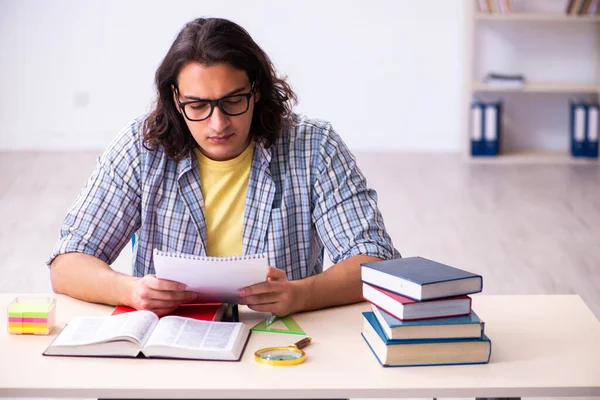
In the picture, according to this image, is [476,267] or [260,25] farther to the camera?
[260,25]

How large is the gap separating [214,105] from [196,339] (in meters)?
0.57

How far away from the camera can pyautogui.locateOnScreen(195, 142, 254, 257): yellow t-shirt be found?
2213 mm

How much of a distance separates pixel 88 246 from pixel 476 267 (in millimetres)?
2485

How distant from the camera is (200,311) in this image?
188 centimetres

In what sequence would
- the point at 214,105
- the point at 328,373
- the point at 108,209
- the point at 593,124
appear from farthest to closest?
1. the point at 593,124
2. the point at 108,209
3. the point at 214,105
4. the point at 328,373

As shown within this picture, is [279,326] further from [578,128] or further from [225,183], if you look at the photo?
[578,128]

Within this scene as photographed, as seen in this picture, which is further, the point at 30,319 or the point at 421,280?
the point at 30,319

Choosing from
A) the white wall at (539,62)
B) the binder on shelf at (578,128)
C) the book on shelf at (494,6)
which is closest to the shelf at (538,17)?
the book on shelf at (494,6)

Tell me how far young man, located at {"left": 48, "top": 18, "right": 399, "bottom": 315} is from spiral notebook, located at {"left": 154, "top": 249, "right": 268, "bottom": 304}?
302 millimetres

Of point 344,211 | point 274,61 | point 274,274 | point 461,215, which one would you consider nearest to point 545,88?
point 461,215

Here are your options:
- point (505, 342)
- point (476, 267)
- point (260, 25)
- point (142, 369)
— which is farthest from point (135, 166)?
point (260, 25)

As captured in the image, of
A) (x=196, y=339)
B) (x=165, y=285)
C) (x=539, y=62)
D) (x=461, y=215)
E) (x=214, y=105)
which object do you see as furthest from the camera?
(x=539, y=62)

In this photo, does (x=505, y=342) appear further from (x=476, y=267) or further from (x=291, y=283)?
(x=476, y=267)

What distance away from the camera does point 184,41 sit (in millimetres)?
2104
